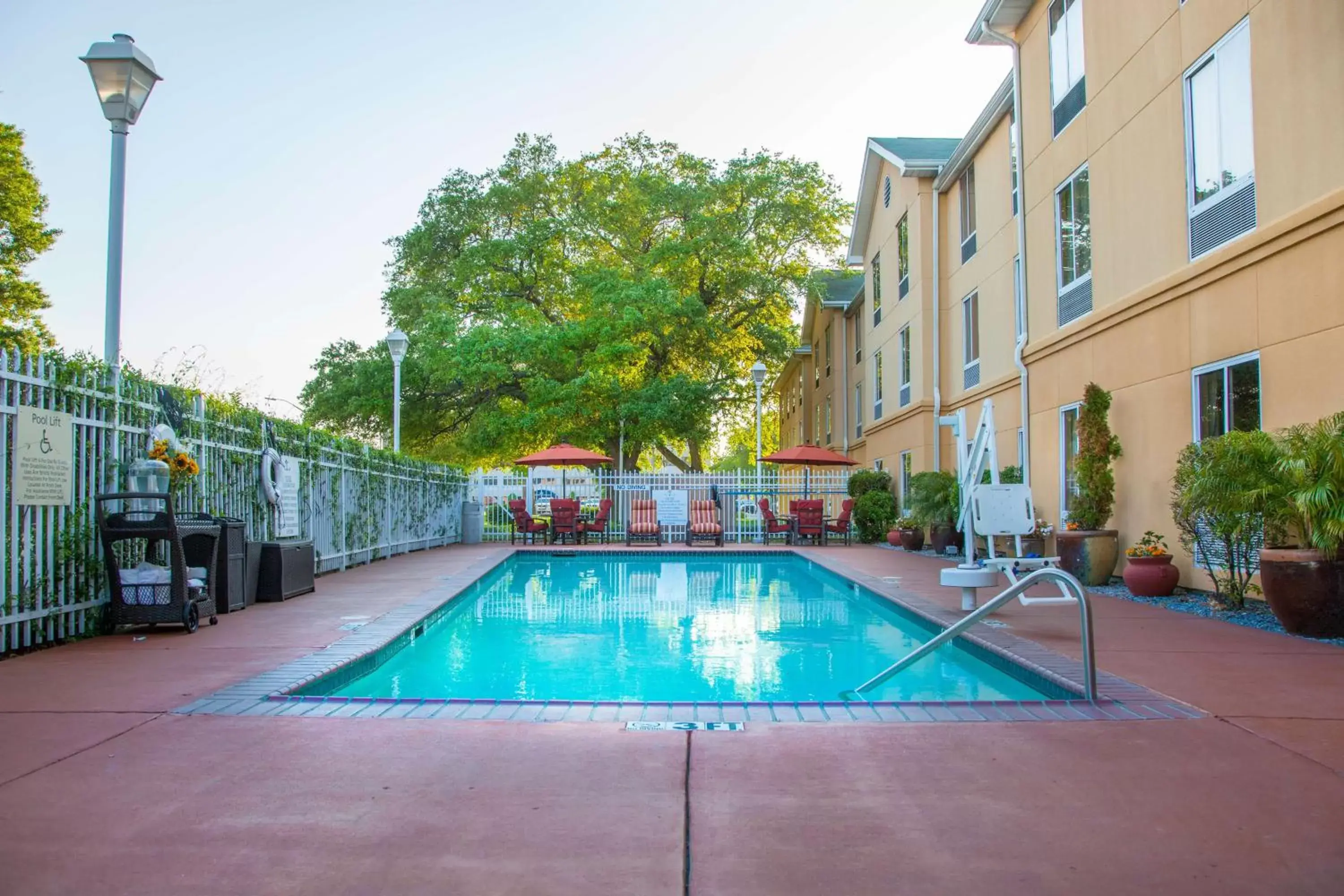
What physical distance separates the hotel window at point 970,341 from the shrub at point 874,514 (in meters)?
3.59

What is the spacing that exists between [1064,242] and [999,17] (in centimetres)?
353

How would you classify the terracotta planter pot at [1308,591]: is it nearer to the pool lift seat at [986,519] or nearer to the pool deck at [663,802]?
the pool lift seat at [986,519]

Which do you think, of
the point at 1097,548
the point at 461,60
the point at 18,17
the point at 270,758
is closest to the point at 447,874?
the point at 270,758

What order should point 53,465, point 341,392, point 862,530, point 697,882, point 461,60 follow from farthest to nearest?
point 341,392 → point 862,530 → point 461,60 → point 53,465 → point 697,882

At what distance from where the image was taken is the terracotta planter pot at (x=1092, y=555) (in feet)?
32.1

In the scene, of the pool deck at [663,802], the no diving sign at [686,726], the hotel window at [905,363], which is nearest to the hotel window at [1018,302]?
the hotel window at [905,363]

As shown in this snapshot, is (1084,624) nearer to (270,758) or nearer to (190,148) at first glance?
(270,758)

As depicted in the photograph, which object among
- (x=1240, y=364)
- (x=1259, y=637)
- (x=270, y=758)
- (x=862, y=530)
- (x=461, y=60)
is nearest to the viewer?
(x=270, y=758)

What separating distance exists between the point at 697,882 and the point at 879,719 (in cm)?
195

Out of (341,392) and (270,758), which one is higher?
(341,392)

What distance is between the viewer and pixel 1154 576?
8.52 meters

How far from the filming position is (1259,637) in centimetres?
620

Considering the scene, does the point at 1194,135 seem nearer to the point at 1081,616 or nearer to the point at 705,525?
the point at 1081,616

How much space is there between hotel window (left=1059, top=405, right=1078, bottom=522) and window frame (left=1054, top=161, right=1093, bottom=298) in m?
1.35
